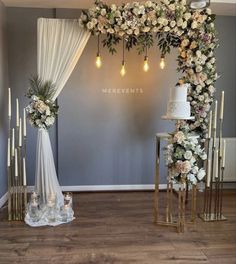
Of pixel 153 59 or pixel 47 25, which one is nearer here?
pixel 47 25

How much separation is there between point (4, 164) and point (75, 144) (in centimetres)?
107

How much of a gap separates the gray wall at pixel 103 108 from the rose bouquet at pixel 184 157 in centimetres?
153

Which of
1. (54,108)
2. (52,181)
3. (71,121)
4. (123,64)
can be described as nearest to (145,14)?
(123,64)

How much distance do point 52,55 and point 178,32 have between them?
1.54 m

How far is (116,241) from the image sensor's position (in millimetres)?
3115

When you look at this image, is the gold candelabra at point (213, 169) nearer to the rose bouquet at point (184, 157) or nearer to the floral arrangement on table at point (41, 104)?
the rose bouquet at point (184, 157)

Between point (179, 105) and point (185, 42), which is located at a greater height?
point (185, 42)

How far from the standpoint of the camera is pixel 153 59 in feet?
15.4

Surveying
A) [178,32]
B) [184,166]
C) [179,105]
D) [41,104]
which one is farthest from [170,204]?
[178,32]

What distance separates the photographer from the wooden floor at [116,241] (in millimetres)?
2805

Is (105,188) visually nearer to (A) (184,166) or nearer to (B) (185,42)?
(A) (184,166)

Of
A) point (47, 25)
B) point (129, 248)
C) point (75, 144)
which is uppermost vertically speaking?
point (47, 25)

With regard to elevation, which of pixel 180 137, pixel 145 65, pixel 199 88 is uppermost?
pixel 145 65

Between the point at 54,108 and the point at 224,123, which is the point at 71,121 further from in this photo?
the point at 224,123
